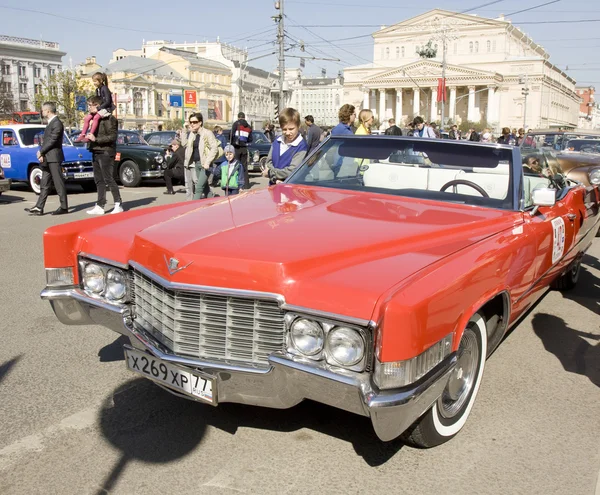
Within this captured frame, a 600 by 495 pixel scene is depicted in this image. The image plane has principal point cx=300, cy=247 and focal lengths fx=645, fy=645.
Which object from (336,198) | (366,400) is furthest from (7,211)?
(366,400)

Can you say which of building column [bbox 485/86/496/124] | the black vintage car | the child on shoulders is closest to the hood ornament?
the child on shoulders

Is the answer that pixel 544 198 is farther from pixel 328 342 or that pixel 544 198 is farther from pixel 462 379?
pixel 328 342

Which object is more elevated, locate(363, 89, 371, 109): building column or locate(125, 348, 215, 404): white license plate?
locate(363, 89, 371, 109): building column

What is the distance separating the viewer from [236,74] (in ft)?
447

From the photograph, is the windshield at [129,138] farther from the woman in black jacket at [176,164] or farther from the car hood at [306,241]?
the car hood at [306,241]

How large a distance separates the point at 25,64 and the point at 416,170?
105203 millimetres

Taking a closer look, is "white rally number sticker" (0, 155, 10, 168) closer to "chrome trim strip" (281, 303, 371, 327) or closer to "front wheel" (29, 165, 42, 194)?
"front wheel" (29, 165, 42, 194)

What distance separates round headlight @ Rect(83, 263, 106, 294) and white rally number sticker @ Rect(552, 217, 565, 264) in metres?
3.18

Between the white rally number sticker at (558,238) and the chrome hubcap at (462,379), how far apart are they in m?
1.67

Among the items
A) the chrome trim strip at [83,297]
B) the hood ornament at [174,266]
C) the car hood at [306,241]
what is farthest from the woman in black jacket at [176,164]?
the hood ornament at [174,266]

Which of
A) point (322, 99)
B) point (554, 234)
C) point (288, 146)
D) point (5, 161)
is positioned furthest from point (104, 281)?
point (322, 99)

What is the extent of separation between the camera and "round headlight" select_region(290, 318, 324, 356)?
279 cm

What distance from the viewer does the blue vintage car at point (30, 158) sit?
15.2 meters

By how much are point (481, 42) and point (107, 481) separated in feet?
380
